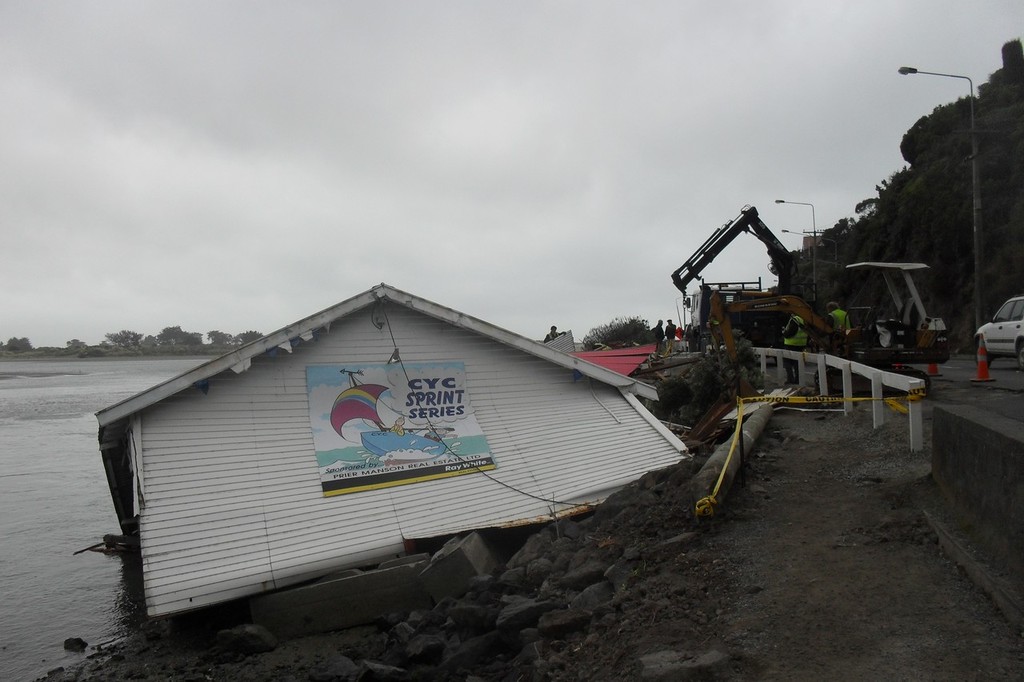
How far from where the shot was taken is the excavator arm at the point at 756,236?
21.8 metres

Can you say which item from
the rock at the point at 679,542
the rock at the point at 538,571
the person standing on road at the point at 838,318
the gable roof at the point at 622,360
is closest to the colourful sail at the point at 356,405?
the rock at the point at 538,571

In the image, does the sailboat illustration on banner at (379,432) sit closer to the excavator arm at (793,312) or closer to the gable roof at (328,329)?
the gable roof at (328,329)

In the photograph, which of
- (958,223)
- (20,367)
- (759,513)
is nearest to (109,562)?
(759,513)

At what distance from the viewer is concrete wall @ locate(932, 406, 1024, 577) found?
4.61 metres

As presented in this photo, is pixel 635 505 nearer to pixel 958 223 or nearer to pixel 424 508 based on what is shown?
pixel 424 508

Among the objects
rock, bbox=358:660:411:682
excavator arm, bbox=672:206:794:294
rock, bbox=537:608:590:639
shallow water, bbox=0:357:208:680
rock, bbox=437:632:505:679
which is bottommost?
shallow water, bbox=0:357:208:680

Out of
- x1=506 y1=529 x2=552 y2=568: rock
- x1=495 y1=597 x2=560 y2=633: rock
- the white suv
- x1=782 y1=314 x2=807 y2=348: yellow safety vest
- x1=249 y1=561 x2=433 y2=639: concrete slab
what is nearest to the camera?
x1=495 y1=597 x2=560 y2=633: rock

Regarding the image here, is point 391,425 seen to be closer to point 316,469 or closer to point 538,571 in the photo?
point 316,469

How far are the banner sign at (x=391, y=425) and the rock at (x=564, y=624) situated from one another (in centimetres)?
A: 440

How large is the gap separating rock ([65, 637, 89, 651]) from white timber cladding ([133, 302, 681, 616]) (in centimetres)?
279

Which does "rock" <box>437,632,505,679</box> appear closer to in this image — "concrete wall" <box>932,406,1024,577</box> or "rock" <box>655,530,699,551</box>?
"rock" <box>655,530,699,551</box>

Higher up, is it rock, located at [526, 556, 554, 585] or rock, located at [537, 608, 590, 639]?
rock, located at [537, 608, 590, 639]

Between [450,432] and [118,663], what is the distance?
4.90 m

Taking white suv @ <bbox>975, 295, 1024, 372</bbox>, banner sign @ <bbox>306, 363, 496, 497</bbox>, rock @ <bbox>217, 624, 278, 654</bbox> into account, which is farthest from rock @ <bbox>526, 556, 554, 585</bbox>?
white suv @ <bbox>975, 295, 1024, 372</bbox>
